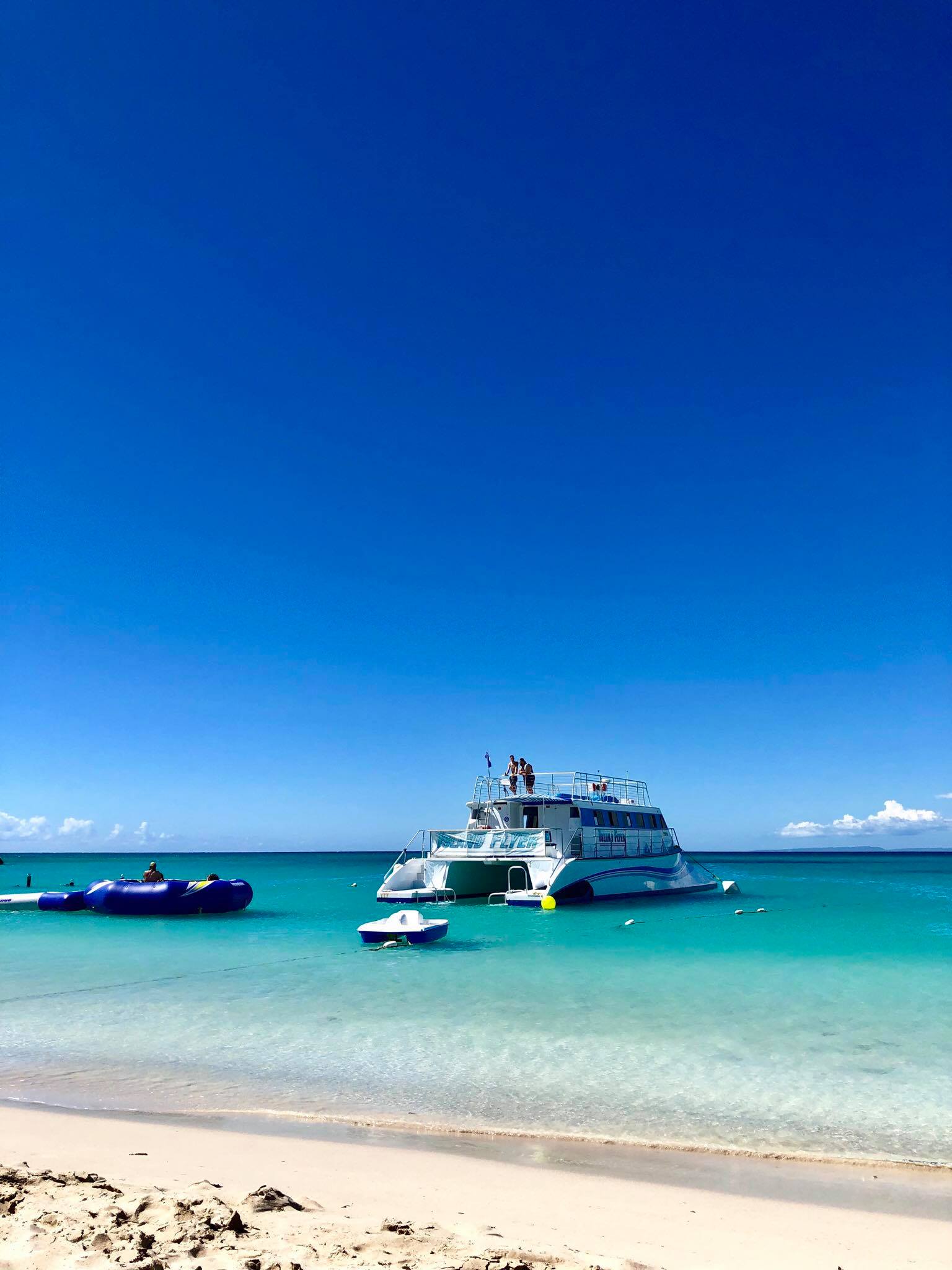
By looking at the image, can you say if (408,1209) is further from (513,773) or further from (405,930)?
(513,773)

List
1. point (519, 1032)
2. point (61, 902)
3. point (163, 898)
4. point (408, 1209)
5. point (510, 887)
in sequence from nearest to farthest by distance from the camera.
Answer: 1. point (408, 1209)
2. point (519, 1032)
3. point (163, 898)
4. point (510, 887)
5. point (61, 902)

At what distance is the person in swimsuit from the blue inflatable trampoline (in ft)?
36.6

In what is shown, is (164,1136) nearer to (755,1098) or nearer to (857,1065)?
(755,1098)

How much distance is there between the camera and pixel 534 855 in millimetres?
29578

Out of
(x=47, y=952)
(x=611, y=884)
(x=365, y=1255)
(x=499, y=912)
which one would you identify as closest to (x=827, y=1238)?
(x=365, y=1255)

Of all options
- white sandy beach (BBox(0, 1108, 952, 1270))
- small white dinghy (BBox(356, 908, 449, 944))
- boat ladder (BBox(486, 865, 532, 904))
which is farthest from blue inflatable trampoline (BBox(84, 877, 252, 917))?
white sandy beach (BBox(0, 1108, 952, 1270))

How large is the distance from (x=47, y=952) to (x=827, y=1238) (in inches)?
780

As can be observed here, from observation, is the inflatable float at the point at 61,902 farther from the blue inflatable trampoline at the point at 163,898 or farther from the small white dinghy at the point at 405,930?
the small white dinghy at the point at 405,930

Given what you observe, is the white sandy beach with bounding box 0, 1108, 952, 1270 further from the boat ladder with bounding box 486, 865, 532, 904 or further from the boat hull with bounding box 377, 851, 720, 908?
the boat ladder with bounding box 486, 865, 532, 904

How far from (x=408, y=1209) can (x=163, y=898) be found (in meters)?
27.0

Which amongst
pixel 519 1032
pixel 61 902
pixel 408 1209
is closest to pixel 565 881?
pixel 519 1032

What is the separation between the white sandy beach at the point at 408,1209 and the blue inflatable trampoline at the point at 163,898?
23.9 meters

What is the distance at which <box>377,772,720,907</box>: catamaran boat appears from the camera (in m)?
29.6

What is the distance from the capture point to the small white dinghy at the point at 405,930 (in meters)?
19.6
